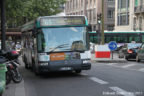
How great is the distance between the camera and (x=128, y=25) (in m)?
54.7

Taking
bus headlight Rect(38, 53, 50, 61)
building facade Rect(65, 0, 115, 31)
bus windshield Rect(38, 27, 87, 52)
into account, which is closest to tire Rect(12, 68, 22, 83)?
bus headlight Rect(38, 53, 50, 61)

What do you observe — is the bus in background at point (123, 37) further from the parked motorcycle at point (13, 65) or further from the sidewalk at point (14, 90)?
the sidewalk at point (14, 90)

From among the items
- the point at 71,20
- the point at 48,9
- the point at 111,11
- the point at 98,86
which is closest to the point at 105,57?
the point at 71,20

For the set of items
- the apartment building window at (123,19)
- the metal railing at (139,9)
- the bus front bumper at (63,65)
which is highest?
the metal railing at (139,9)

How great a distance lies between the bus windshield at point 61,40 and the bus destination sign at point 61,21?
0.22 m

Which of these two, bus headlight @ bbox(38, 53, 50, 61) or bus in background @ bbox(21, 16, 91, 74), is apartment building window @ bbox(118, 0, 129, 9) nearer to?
bus in background @ bbox(21, 16, 91, 74)

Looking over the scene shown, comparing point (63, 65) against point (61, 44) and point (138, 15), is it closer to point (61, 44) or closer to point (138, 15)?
point (61, 44)

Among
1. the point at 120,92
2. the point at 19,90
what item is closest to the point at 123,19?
the point at 19,90

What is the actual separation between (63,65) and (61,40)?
1.03 metres

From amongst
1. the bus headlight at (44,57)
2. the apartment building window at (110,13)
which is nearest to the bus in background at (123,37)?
the apartment building window at (110,13)

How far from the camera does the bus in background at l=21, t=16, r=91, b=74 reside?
41.3 feet

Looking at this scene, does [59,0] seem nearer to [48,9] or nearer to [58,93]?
[48,9]

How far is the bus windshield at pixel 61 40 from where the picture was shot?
1262 centimetres

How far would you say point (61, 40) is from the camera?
41.7 feet
